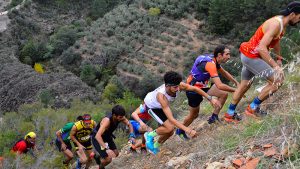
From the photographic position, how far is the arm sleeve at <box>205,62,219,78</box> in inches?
223

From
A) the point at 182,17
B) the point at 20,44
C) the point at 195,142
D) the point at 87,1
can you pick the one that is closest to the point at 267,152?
the point at 195,142

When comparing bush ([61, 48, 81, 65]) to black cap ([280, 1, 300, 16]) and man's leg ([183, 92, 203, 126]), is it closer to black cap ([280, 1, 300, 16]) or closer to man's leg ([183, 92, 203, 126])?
man's leg ([183, 92, 203, 126])

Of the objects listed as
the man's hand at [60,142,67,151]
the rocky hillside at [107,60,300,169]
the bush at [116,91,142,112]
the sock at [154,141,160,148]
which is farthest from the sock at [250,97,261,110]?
the bush at [116,91,142,112]

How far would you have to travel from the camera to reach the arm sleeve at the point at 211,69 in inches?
223

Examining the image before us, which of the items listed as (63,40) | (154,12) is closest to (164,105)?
(154,12)

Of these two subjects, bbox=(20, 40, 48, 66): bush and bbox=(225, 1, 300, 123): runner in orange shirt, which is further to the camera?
bbox=(20, 40, 48, 66): bush

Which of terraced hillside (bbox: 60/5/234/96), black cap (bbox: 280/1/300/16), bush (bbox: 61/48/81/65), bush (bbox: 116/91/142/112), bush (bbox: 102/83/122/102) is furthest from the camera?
bush (bbox: 61/48/81/65)

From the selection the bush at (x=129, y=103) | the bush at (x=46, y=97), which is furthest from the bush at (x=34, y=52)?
the bush at (x=129, y=103)

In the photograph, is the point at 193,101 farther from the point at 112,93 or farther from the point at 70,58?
the point at 70,58

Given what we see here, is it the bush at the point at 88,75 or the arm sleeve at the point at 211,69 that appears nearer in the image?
the arm sleeve at the point at 211,69

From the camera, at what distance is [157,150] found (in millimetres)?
6246

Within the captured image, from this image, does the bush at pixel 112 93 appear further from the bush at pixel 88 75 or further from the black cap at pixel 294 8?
the black cap at pixel 294 8

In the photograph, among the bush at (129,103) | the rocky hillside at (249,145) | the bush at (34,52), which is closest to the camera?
the rocky hillside at (249,145)

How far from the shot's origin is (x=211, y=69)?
18.7 feet
